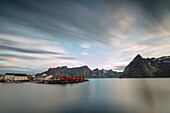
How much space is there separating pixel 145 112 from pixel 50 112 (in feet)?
64.9

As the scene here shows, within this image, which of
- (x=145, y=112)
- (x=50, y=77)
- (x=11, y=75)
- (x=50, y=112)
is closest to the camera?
(x=50, y=112)

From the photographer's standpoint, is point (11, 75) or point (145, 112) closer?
point (145, 112)

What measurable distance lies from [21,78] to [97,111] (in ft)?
430

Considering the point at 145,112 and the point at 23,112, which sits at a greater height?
the point at 23,112

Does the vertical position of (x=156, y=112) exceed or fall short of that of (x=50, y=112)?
it falls short

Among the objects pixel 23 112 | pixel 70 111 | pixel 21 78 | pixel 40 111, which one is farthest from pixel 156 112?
pixel 21 78

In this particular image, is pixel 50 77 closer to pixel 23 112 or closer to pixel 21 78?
pixel 21 78

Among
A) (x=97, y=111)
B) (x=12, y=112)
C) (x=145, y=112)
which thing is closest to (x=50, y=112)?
(x=12, y=112)

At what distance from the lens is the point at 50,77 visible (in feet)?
411

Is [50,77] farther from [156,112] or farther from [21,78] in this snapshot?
[156,112]

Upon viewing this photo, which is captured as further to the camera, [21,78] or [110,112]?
[21,78]

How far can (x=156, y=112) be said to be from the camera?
68.3 ft

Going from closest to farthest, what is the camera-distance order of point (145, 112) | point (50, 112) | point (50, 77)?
point (50, 112) → point (145, 112) → point (50, 77)

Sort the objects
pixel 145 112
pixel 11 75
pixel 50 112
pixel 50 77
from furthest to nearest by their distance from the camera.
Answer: pixel 50 77, pixel 11 75, pixel 145 112, pixel 50 112
